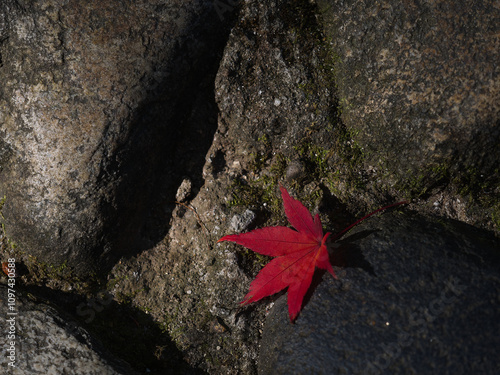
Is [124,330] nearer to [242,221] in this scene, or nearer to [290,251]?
[242,221]

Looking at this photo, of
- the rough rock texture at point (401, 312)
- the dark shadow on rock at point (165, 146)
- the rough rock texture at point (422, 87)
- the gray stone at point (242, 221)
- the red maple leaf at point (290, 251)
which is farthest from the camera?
the gray stone at point (242, 221)

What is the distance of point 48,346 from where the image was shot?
195 centimetres

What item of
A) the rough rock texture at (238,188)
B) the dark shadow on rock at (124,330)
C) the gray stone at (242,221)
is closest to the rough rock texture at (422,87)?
the rough rock texture at (238,188)

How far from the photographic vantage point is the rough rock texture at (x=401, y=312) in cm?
166

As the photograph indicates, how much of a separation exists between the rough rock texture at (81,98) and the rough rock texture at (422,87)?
0.82 metres

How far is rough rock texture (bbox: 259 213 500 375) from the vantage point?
5.44 feet

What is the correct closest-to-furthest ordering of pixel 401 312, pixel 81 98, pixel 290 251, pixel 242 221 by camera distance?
pixel 401 312 → pixel 290 251 → pixel 81 98 → pixel 242 221

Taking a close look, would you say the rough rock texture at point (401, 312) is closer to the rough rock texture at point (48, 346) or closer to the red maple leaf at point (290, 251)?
the red maple leaf at point (290, 251)

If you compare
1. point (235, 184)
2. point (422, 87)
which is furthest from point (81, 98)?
point (422, 87)

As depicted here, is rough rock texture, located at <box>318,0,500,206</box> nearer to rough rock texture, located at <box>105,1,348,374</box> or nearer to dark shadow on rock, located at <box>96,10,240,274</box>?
rough rock texture, located at <box>105,1,348,374</box>

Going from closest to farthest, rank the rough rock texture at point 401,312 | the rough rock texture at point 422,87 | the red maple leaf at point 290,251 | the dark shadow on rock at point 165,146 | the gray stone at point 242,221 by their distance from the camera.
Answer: the rough rock texture at point 401,312 → the red maple leaf at point 290,251 → the rough rock texture at point 422,87 → the dark shadow on rock at point 165,146 → the gray stone at point 242,221

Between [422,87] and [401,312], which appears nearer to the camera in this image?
[401,312]

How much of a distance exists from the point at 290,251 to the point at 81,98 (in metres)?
1.27

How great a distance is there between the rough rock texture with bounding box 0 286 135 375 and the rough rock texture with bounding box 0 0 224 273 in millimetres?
311
